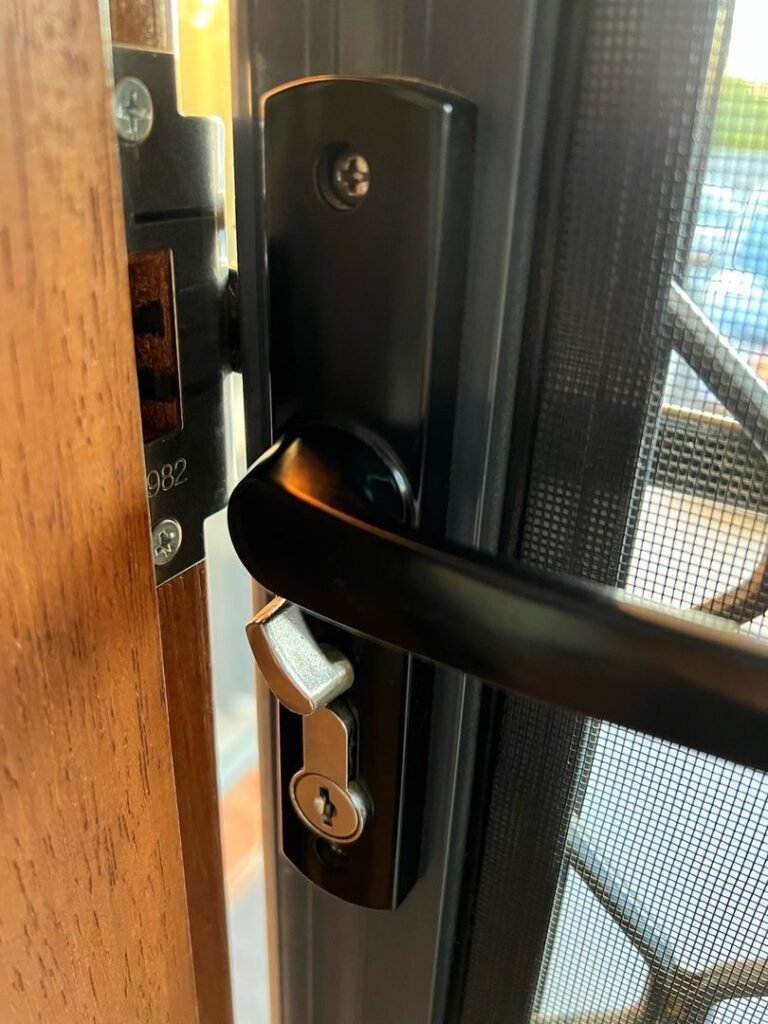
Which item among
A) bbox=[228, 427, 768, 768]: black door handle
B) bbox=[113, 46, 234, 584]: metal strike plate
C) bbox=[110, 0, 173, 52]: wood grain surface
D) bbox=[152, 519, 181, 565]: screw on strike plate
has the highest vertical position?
bbox=[110, 0, 173, 52]: wood grain surface

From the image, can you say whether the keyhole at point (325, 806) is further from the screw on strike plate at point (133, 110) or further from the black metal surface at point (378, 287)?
the screw on strike plate at point (133, 110)

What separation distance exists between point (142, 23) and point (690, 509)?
21cm

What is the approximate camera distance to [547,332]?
27 centimetres

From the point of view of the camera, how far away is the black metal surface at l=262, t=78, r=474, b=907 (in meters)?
0.25

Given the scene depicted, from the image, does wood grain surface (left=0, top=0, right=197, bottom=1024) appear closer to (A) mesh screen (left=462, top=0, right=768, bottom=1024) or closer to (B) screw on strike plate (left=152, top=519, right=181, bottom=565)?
(B) screw on strike plate (left=152, top=519, right=181, bottom=565)

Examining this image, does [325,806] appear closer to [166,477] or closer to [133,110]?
[166,477]

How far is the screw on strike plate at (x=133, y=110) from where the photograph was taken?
24cm

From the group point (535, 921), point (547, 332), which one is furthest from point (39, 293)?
point (535, 921)

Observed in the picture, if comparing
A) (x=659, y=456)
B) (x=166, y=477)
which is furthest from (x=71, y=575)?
(x=659, y=456)

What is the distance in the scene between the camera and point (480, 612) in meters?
0.24

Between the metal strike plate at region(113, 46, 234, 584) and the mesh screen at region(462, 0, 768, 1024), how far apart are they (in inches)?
4.3

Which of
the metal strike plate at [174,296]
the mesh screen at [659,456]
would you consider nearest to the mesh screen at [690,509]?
the mesh screen at [659,456]

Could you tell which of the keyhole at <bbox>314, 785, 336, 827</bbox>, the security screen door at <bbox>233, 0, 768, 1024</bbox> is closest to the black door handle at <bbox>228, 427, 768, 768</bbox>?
the security screen door at <bbox>233, 0, 768, 1024</bbox>

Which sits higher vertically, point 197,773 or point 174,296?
point 174,296
